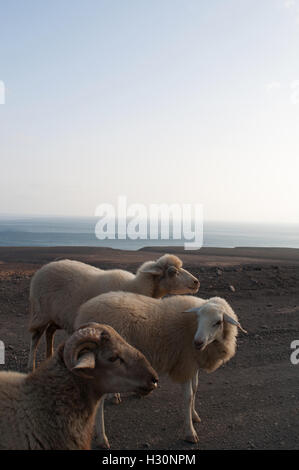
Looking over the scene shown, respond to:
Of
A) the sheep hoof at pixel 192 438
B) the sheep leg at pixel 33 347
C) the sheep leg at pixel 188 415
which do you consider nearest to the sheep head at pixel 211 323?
the sheep leg at pixel 188 415

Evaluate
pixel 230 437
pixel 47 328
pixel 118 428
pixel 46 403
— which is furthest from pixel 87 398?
pixel 47 328

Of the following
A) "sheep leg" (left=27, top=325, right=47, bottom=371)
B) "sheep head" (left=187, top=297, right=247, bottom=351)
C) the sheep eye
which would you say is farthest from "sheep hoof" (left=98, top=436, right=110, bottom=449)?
"sheep leg" (left=27, top=325, right=47, bottom=371)

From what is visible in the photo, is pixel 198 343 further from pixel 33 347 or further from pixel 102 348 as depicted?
pixel 33 347

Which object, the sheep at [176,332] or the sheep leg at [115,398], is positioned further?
the sheep leg at [115,398]

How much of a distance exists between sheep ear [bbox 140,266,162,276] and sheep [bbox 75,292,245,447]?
5.27 ft

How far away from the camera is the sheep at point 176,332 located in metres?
5.36

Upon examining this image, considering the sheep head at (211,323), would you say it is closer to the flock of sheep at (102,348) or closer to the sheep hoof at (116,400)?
the flock of sheep at (102,348)

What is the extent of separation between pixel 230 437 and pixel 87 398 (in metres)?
2.49

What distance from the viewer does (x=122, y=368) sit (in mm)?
3635

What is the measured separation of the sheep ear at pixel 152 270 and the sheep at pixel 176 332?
5.27 ft

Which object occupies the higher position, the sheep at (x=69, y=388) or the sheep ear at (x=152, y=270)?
the sheep ear at (x=152, y=270)

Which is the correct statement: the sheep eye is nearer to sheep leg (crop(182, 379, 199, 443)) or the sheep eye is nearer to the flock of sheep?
the flock of sheep

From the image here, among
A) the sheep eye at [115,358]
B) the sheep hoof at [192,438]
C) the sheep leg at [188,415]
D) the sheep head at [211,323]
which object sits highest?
the sheep eye at [115,358]

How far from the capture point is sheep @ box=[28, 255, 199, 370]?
6.97 m
